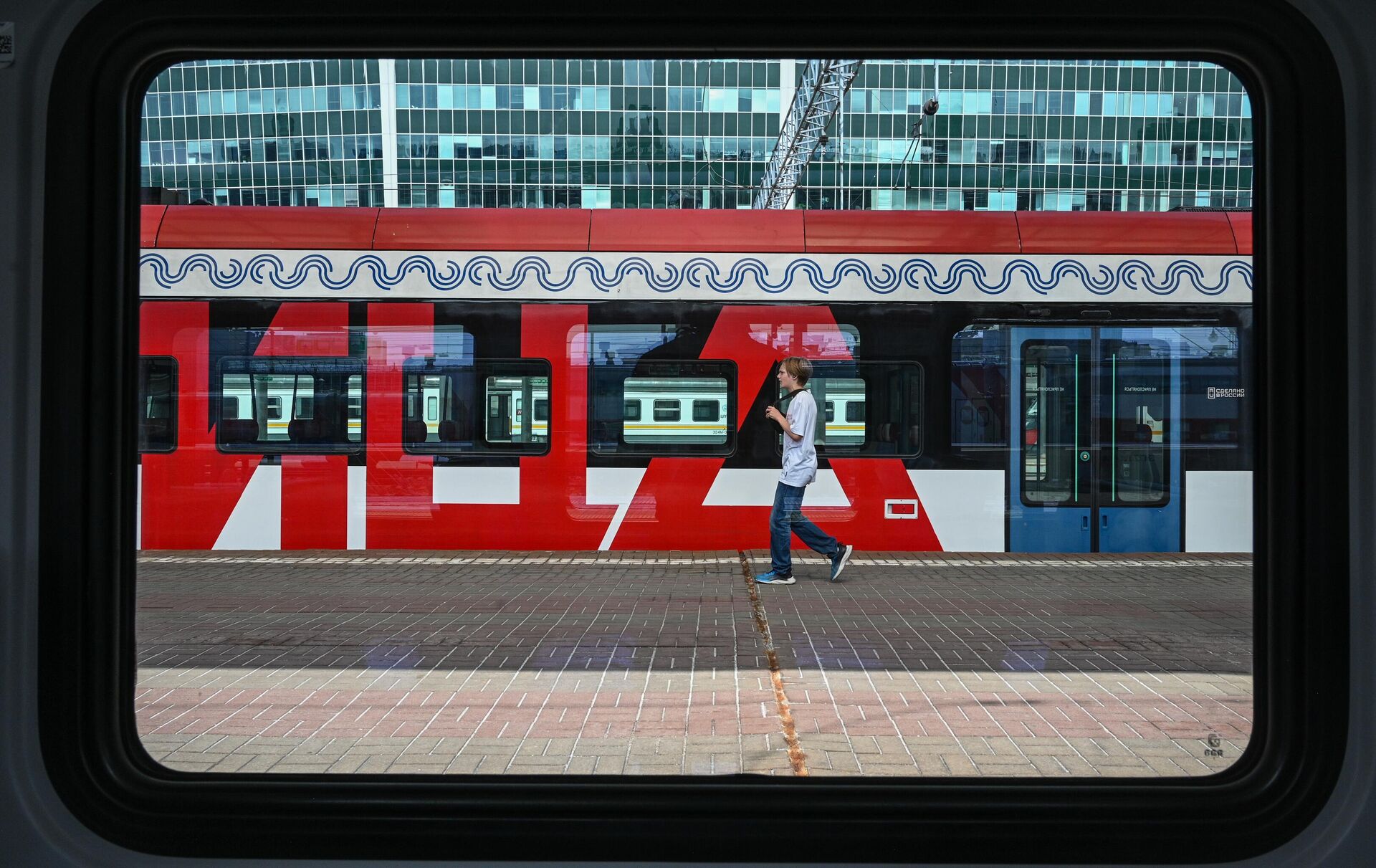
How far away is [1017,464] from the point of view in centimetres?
945

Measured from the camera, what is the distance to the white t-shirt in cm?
821

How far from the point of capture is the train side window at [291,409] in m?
9.38

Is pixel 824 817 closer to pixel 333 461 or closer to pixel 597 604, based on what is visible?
pixel 597 604

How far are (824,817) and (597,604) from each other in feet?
17.7

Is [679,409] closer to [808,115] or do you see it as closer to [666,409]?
[666,409]

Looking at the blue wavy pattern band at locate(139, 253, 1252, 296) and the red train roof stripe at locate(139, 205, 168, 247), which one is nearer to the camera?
the red train roof stripe at locate(139, 205, 168, 247)

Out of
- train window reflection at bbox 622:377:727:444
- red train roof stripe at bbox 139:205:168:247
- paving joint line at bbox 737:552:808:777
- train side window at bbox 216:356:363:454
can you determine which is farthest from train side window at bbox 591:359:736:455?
red train roof stripe at bbox 139:205:168:247

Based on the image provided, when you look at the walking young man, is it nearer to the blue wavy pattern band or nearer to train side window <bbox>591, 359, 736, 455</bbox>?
train side window <bbox>591, 359, 736, 455</bbox>

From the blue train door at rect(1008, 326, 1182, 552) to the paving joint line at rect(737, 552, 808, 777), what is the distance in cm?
273

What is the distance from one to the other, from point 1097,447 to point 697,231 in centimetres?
395

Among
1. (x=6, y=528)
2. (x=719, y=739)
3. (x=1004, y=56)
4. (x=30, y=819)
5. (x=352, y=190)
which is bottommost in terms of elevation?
(x=719, y=739)

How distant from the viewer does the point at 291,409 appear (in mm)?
9375

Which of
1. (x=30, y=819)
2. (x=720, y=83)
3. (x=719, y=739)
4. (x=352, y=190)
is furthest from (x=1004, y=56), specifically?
(x=352, y=190)

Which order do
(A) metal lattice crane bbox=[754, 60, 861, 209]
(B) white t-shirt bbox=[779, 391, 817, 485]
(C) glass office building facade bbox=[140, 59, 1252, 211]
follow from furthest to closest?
(C) glass office building facade bbox=[140, 59, 1252, 211]
(A) metal lattice crane bbox=[754, 60, 861, 209]
(B) white t-shirt bbox=[779, 391, 817, 485]
